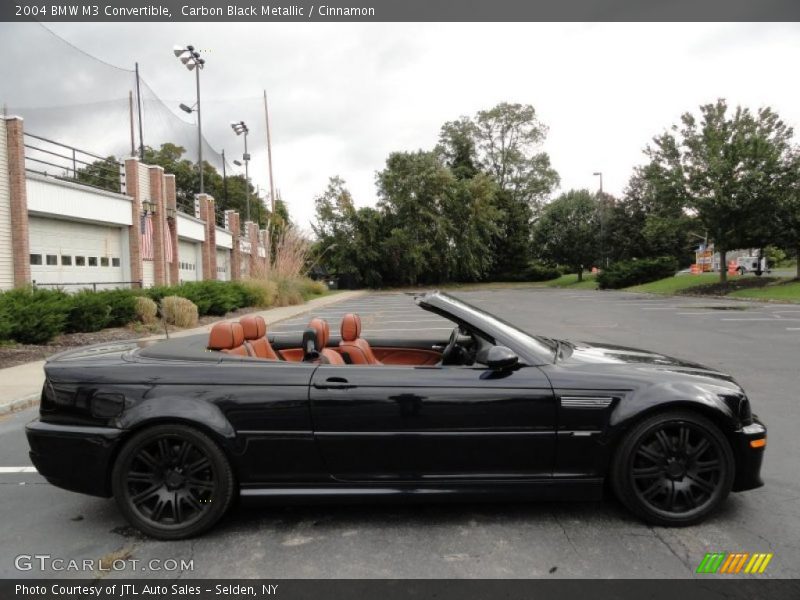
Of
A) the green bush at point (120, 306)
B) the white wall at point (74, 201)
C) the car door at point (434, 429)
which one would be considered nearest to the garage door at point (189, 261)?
the white wall at point (74, 201)

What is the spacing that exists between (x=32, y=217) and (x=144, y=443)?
18594mm

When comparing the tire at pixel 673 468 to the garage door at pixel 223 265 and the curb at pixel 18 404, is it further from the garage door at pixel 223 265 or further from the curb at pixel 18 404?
the garage door at pixel 223 265

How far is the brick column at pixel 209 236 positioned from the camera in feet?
108

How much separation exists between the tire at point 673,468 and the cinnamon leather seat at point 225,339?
253 centimetres

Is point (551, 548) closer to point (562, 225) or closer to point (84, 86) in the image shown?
point (84, 86)

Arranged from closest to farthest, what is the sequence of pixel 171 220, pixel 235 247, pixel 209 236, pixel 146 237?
pixel 146 237
pixel 171 220
pixel 209 236
pixel 235 247

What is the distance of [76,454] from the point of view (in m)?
3.25

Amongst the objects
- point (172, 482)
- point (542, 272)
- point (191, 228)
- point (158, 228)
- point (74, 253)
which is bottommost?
point (172, 482)

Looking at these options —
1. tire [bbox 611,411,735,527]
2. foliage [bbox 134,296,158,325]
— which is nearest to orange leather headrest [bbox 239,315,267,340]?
tire [bbox 611,411,735,527]

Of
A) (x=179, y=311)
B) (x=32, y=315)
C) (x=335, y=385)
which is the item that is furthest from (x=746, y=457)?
(x=179, y=311)

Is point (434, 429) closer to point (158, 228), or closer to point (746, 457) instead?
point (746, 457)

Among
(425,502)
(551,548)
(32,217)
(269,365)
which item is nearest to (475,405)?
(425,502)

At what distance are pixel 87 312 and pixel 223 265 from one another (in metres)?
26.2

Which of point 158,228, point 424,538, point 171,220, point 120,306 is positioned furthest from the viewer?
point 171,220
